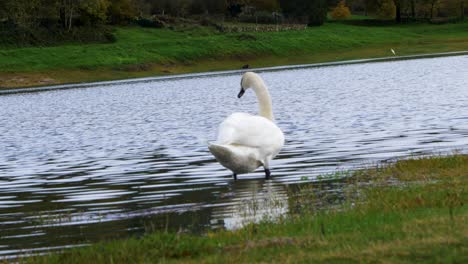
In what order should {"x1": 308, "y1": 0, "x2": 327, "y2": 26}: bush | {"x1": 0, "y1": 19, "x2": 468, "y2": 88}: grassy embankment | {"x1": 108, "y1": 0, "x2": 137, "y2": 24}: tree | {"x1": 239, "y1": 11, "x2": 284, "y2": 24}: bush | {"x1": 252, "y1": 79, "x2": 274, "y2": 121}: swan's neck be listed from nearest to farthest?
1. {"x1": 252, "y1": 79, "x2": 274, "y2": 121}: swan's neck
2. {"x1": 0, "y1": 19, "x2": 468, "y2": 88}: grassy embankment
3. {"x1": 108, "y1": 0, "x2": 137, "y2": 24}: tree
4. {"x1": 239, "y1": 11, "x2": 284, "y2": 24}: bush
5. {"x1": 308, "y1": 0, "x2": 327, "y2": 26}: bush

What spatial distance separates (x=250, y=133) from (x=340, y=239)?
791cm

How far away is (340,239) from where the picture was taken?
10.8 m

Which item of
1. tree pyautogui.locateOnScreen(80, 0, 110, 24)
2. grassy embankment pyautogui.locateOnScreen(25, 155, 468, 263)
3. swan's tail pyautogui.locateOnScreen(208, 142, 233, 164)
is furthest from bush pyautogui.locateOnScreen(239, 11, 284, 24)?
grassy embankment pyautogui.locateOnScreen(25, 155, 468, 263)

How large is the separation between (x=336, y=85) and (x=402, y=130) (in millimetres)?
27675

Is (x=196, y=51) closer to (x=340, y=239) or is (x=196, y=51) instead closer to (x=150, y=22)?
(x=150, y=22)

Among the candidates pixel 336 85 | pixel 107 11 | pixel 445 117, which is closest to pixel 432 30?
pixel 107 11

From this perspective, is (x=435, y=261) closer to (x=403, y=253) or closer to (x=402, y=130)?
(x=403, y=253)

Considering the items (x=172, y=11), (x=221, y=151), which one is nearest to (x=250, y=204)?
(x=221, y=151)

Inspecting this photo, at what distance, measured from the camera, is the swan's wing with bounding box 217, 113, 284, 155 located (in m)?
18.2

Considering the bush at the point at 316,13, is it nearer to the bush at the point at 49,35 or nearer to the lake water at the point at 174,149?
the bush at the point at 49,35

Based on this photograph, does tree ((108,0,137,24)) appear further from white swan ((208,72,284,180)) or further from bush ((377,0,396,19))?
white swan ((208,72,284,180))

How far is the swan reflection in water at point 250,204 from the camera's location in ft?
46.8

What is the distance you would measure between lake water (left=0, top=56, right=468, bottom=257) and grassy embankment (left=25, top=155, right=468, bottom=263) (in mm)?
1685

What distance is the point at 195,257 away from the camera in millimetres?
10828
